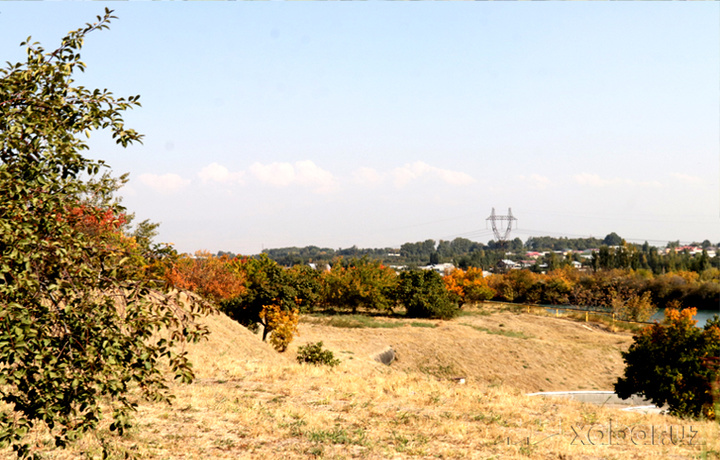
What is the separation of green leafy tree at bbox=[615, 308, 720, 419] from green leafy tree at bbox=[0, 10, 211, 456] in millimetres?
21788

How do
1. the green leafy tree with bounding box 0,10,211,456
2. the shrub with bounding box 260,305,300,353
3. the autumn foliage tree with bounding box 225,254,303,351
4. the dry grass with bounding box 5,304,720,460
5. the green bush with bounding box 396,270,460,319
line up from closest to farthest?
the green leafy tree with bounding box 0,10,211,456 < the dry grass with bounding box 5,304,720,460 < the shrub with bounding box 260,305,300,353 < the autumn foliage tree with bounding box 225,254,303,351 < the green bush with bounding box 396,270,460,319

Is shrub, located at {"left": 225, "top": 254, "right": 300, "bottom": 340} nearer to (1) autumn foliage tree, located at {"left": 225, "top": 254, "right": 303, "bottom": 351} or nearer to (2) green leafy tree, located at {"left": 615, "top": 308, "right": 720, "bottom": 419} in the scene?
(1) autumn foliage tree, located at {"left": 225, "top": 254, "right": 303, "bottom": 351}

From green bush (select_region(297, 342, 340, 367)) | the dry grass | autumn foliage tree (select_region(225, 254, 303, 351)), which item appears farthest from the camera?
autumn foliage tree (select_region(225, 254, 303, 351))

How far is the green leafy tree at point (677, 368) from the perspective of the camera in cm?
2145

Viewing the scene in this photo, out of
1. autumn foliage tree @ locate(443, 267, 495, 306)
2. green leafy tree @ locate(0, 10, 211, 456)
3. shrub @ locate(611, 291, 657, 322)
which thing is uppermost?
green leafy tree @ locate(0, 10, 211, 456)

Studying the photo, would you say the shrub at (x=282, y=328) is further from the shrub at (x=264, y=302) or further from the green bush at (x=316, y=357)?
the green bush at (x=316, y=357)

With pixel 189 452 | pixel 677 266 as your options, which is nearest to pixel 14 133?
pixel 189 452

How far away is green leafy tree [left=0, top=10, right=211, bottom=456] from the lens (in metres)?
5.00

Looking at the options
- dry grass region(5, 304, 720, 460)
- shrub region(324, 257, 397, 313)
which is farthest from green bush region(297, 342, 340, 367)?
shrub region(324, 257, 397, 313)

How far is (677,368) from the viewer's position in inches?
878

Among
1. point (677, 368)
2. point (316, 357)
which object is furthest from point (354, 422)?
point (677, 368)

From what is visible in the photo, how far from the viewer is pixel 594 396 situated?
33.6 m

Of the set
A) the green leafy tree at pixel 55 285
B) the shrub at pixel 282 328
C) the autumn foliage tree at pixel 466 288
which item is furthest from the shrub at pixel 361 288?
the green leafy tree at pixel 55 285

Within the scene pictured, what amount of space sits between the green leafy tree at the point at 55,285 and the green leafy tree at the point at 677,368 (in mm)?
21788
